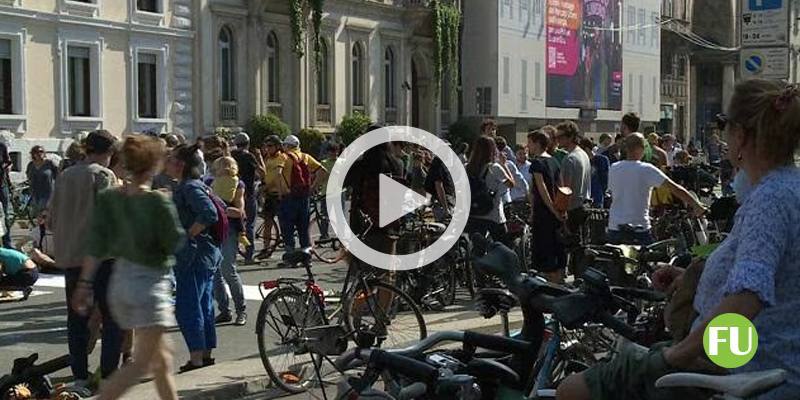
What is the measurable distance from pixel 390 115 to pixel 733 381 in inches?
1440

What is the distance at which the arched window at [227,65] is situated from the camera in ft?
105

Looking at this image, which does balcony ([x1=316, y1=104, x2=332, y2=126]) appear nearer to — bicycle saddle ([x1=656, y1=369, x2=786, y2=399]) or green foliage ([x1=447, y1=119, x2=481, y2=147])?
green foliage ([x1=447, y1=119, x2=481, y2=147])

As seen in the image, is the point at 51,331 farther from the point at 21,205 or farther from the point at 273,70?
the point at 273,70

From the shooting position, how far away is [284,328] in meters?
7.64

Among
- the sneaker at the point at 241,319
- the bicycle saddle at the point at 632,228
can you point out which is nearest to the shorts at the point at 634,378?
the bicycle saddle at the point at 632,228

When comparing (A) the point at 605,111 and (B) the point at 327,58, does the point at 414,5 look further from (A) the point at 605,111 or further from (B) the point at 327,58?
(A) the point at 605,111

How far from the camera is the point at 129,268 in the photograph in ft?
20.1

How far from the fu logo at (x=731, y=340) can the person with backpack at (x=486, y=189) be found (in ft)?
25.4

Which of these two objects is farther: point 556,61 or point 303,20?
point 556,61

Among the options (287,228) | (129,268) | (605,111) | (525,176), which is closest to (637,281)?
(129,268)

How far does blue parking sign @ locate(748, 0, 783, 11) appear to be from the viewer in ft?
41.6

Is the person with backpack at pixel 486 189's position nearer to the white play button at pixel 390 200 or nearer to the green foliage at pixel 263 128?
the white play button at pixel 390 200

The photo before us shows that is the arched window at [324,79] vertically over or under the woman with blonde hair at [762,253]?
over

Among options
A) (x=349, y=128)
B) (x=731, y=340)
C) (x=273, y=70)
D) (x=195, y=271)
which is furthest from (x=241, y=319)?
(x=349, y=128)
